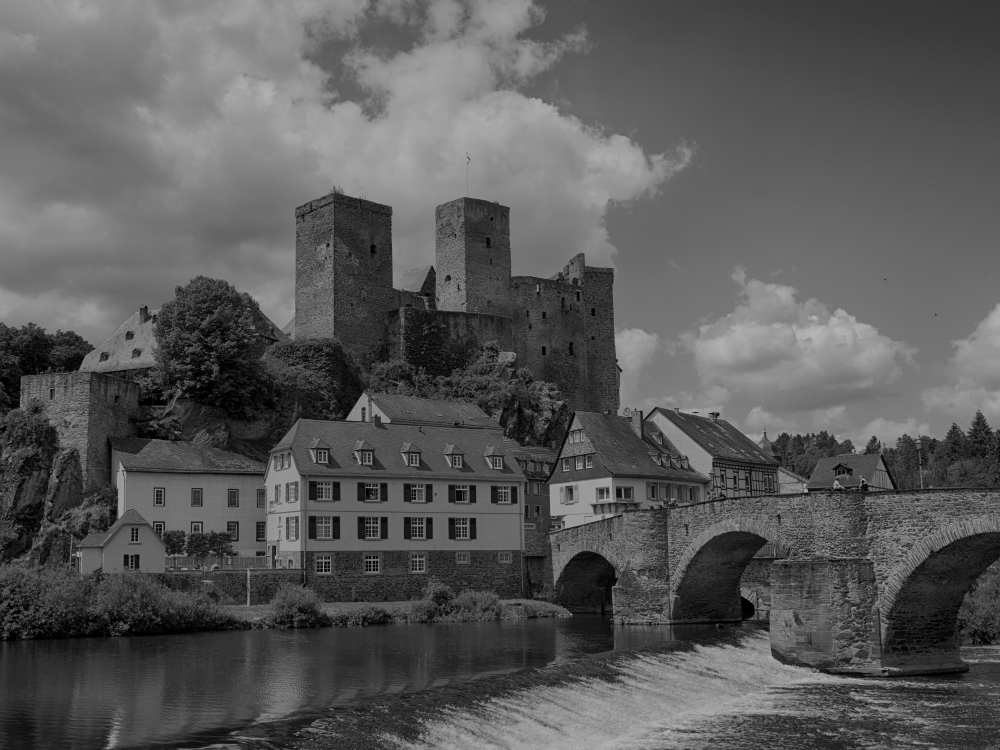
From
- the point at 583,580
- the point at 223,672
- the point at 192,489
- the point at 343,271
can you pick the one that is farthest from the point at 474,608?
the point at 343,271

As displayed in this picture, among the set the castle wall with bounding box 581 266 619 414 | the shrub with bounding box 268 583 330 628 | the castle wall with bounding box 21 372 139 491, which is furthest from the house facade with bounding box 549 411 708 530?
the castle wall with bounding box 581 266 619 414

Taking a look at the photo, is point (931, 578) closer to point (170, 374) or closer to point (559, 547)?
Result: point (559, 547)

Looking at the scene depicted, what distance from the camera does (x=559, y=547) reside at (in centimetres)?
5222

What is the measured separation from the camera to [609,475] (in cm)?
5712

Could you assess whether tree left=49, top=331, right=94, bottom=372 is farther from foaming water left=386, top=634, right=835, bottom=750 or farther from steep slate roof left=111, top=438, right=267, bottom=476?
foaming water left=386, top=634, right=835, bottom=750

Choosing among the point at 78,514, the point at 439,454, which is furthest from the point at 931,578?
the point at 78,514

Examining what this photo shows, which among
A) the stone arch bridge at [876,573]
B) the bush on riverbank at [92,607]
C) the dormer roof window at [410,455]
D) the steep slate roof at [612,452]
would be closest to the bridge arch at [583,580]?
the steep slate roof at [612,452]

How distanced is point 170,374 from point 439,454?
1707 cm

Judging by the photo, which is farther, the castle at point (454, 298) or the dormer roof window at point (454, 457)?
the castle at point (454, 298)

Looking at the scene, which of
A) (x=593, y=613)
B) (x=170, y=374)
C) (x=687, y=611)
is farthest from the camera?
(x=170, y=374)

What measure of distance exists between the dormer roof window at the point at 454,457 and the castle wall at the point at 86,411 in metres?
16.7

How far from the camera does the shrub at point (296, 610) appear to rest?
4259 centimetres

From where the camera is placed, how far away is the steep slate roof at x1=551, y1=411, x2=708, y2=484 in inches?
2291

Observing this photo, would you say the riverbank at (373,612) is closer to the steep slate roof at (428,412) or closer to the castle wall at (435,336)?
the steep slate roof at (428,412)
